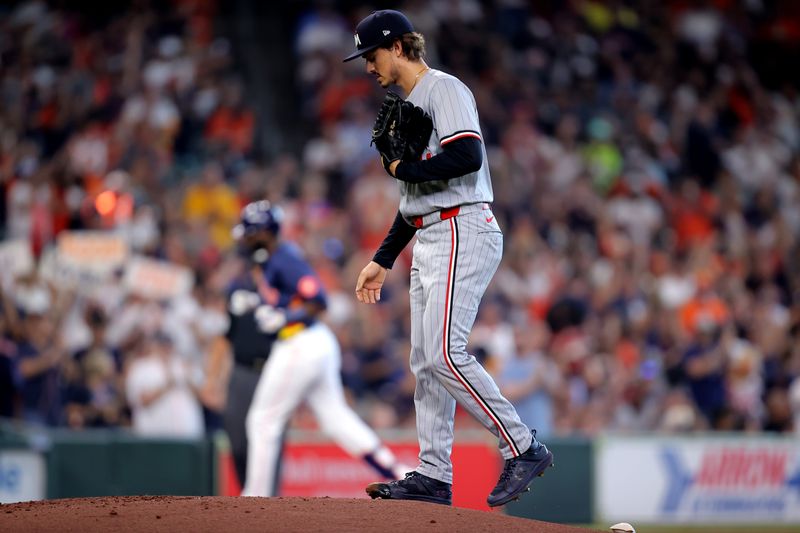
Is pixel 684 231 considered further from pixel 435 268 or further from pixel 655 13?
pixel 435 268

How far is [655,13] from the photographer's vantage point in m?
20.1

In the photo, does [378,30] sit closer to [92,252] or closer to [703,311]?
[92,252]

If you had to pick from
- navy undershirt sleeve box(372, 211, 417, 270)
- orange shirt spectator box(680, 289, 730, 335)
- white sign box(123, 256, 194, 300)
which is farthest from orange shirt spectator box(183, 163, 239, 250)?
navy undershirt sleeve box(372, 211, 417, 270)

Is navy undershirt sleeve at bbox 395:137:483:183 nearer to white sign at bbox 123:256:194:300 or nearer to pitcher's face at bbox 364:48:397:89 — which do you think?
pitcher's face at bbox 364:48:397:89

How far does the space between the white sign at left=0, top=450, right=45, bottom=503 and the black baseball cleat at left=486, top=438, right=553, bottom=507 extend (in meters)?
6.57

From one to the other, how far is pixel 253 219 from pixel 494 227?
13.3ft

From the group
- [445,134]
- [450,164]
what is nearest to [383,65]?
[445,134]

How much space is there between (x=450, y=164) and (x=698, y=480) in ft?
27.6

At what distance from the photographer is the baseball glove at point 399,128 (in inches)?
226

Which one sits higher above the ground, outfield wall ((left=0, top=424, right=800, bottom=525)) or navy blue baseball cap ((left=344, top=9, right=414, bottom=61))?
navy blue baseball cap ((left=344, top=9, right=414, bottom=61))

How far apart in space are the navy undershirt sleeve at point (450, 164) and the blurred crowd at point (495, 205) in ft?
20.6

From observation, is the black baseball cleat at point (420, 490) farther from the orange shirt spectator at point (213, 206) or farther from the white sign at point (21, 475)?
the orange shirt spectator at point (213, 206)

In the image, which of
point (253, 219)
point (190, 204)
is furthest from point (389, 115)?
point (190, 204)

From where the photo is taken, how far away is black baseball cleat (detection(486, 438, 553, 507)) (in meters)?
5.69
